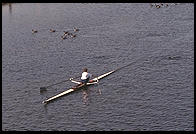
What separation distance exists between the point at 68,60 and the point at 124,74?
12.8 meters

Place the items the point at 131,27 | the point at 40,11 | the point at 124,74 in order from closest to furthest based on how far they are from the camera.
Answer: the point at 124,74 → the point at 131,27 → the point at 40,11

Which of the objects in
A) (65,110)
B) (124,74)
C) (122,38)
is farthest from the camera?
(122,38)

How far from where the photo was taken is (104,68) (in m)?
65.8

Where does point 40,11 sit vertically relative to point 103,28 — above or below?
above

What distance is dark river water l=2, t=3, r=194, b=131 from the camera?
48.1m

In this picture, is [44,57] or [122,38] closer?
[44,57]

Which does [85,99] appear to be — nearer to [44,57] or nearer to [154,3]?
[44,57]

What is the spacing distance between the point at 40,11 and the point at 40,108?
72916 millimetres

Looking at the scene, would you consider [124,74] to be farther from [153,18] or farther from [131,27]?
[153,18]

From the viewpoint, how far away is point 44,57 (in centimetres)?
7431

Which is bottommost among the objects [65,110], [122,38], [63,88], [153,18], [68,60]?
[65,110]

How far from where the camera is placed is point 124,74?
62.1 meters

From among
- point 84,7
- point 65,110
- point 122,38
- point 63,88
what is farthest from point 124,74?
point 84,7

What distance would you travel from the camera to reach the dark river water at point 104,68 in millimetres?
48062
